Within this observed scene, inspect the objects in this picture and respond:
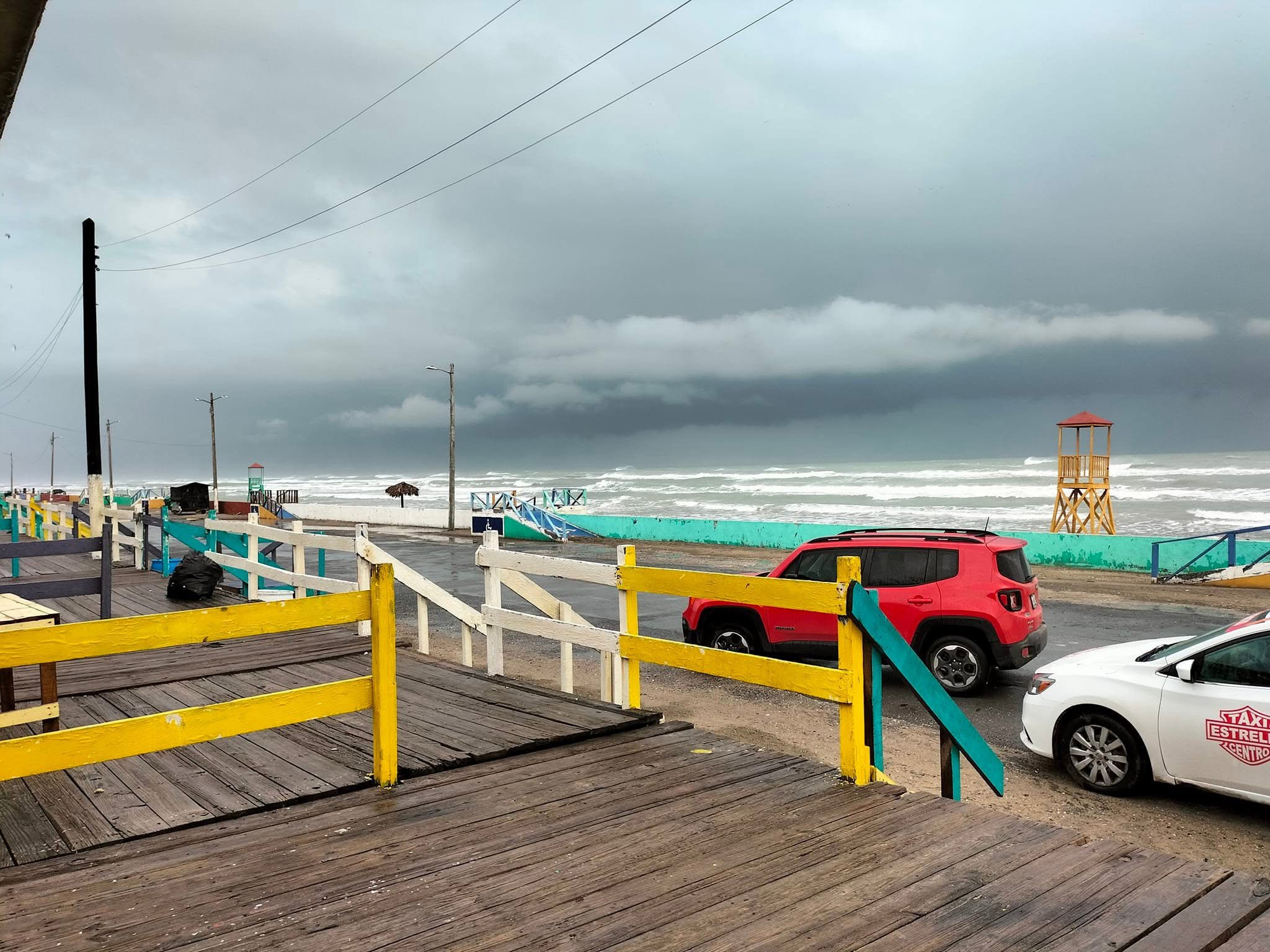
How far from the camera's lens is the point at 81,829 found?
4.13 metres

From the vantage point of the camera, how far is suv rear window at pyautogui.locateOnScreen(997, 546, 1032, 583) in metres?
9.84

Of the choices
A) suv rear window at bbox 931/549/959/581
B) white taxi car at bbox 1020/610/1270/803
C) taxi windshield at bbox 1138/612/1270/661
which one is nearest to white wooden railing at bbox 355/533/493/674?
white taxi car at bbox 1020/610/1270/803

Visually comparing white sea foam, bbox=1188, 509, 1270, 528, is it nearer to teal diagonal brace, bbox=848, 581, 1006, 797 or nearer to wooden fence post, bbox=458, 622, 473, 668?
wooden fence post, bbox=458, 622, 473, 668

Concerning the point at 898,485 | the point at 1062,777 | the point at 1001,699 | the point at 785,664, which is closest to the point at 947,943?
the point at 785,664

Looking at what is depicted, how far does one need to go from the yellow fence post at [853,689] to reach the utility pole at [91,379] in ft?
51.5

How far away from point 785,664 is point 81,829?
358cm

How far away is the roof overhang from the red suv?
7926mm

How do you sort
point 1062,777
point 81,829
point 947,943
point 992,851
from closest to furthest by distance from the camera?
point 947,943, point 992,851, point 81,829, point 1062,777

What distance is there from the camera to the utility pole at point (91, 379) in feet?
52.9

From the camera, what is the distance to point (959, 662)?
9.83 metres

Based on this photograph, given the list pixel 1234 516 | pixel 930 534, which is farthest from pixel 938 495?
pixel 930 534

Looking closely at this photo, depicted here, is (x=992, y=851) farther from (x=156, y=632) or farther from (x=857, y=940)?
(x=156, y=632)

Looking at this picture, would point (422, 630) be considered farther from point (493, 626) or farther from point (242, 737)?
point (242, 737)

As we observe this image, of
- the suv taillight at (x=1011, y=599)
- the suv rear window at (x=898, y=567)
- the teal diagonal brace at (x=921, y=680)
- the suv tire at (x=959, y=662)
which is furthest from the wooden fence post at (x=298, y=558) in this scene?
the suv taillight at (x=1011, y=599)
